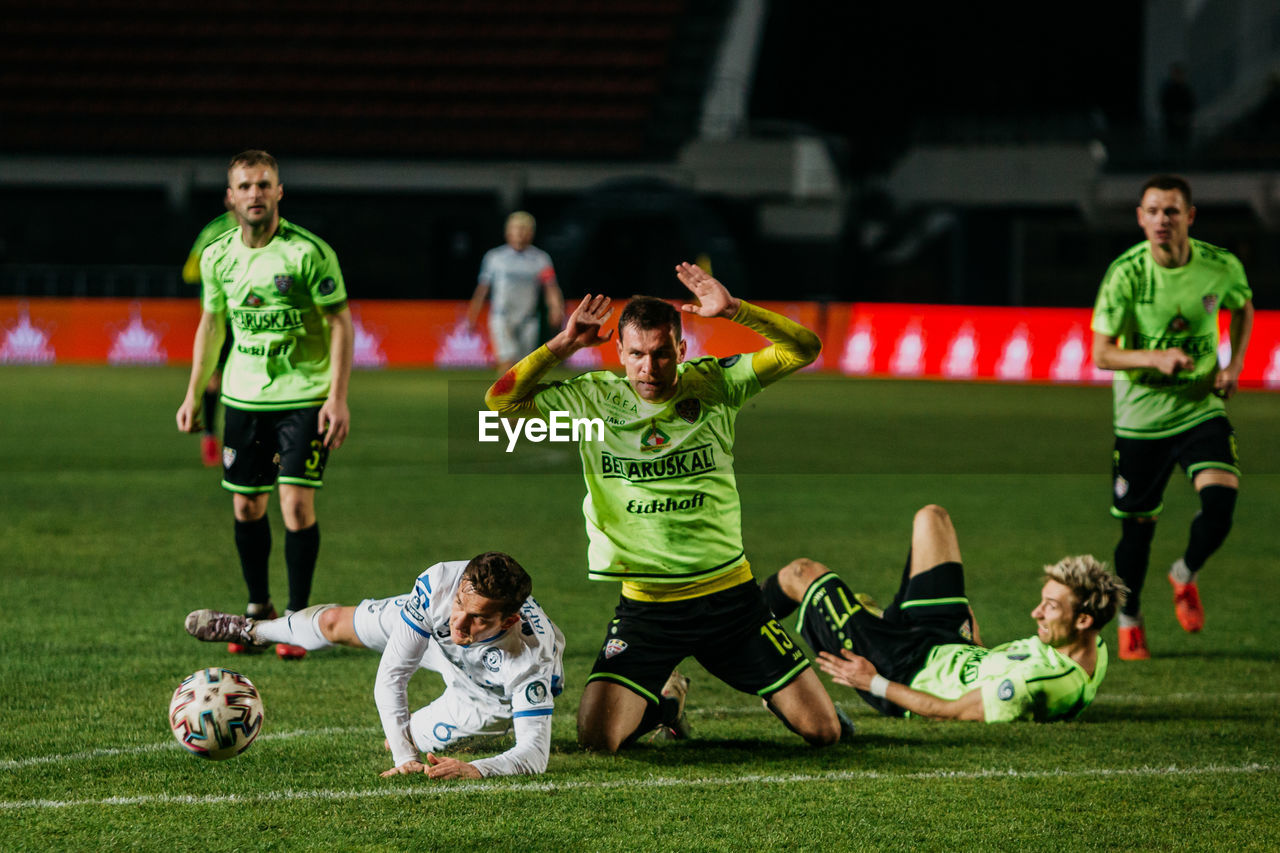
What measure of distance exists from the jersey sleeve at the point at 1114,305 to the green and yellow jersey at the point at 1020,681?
1828 millimetres

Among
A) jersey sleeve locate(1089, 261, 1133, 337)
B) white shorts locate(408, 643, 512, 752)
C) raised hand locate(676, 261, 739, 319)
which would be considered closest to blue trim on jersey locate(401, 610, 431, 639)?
white shorts locate(408, 643, 512, 752)

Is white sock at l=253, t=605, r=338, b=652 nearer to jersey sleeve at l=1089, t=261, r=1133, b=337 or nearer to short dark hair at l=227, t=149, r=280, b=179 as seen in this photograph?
short dark hair at l=227, t=149, r=280, b=179

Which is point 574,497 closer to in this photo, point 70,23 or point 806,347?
point 806,347

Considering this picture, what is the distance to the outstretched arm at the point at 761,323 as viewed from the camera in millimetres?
4836

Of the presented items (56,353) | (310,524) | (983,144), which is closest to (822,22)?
(983,144)

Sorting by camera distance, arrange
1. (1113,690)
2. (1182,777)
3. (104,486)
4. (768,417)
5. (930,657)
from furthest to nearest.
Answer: (768,417) < (104,486) < (1113,690) < (930,657) < (1182,777)

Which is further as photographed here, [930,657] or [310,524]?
[310,524]

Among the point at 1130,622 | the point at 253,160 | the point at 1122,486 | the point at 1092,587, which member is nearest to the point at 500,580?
the point at 1092,587

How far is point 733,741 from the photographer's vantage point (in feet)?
17.4

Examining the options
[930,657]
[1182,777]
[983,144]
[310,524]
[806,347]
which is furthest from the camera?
[983,144]

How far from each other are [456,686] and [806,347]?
1578mm

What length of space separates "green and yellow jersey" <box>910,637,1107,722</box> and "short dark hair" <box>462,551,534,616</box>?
1.79m

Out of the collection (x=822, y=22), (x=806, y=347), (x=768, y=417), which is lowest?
(x=806, y=347)

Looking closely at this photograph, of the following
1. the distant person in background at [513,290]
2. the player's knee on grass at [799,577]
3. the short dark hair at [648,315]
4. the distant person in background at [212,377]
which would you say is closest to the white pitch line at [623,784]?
the player's knee on grass at [799,577]
